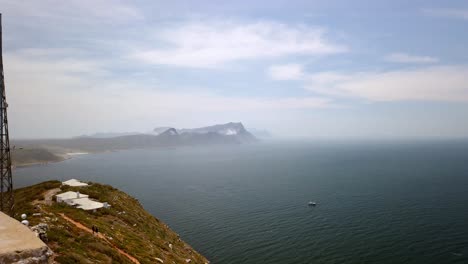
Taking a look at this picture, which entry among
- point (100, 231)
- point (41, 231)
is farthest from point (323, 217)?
point (41, 231)

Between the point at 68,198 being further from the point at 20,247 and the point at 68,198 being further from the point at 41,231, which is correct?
the point at 20,247

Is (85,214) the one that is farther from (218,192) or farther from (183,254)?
(218,192)

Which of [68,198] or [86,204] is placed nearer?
[86,204]

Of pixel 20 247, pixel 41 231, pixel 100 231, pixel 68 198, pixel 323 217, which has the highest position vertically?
pixel 20 247

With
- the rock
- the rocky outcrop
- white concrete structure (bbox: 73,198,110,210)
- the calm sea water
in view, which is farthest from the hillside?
the calm sea water

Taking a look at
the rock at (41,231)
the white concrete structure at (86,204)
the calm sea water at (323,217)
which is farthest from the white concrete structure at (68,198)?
the calm sea water at (323,217)

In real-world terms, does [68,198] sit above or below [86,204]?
above

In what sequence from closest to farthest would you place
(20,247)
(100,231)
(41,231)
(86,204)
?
1. (20,247)
2. (41,231)
3. (100,231)
4. (86,204)

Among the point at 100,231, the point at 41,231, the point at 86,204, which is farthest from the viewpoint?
the point at 86,204
